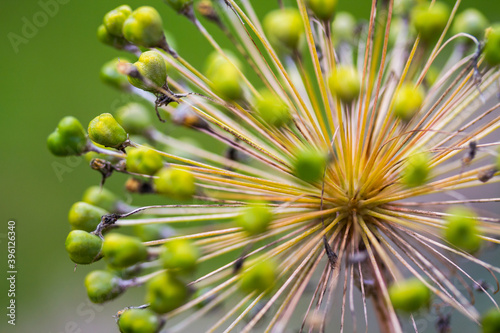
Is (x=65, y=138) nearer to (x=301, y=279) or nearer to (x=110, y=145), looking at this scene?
(x=110, y=145)

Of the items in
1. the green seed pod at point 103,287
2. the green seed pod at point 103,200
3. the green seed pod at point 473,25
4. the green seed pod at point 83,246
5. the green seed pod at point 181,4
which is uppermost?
the green seed pod at point 473,25

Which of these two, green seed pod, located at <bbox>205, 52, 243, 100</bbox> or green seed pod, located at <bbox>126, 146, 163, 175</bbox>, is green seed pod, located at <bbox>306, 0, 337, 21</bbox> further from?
green seed pod, located at <bbox>126, 146, 163, 175</bbox>

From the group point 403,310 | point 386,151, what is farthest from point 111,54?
point 403,310

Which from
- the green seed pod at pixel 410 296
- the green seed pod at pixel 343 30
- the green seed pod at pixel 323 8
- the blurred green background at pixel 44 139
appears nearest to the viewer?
the green seed pod at pixel 410 296

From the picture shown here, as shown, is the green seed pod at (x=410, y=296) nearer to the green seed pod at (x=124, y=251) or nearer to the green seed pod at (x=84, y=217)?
the green seed pod at (x=124, y=251)

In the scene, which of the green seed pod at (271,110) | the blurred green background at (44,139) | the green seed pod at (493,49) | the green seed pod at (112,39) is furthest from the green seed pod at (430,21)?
the blurred green background at (44,139)

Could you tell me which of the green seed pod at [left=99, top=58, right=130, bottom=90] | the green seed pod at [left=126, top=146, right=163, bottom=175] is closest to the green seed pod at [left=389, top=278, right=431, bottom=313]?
the green seed pod at [left=126, top=146, right=163, bottom=175]

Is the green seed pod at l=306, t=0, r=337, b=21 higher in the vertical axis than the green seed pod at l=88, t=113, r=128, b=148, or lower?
higher

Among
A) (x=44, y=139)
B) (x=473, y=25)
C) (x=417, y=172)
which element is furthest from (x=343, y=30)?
(x=44, y=139)
